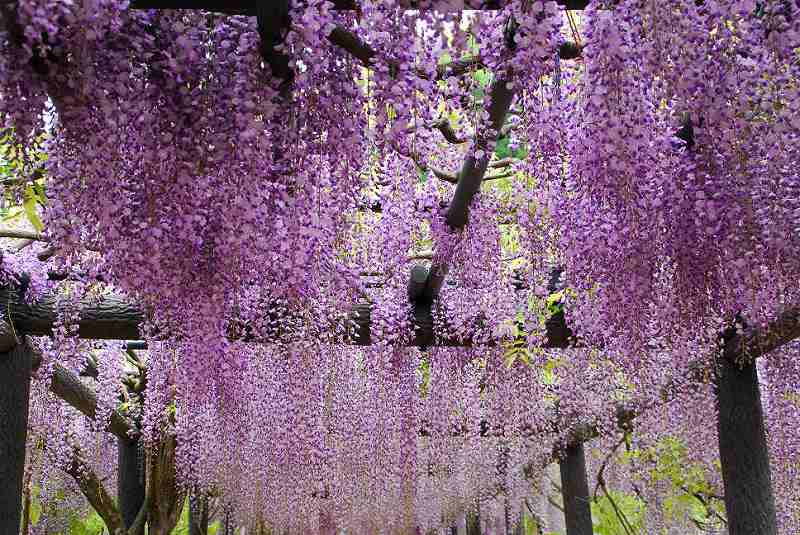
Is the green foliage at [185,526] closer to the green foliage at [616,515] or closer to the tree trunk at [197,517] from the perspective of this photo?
the tree trunk at [197,517]

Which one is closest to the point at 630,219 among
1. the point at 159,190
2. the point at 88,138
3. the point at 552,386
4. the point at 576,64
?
the point at 576,64

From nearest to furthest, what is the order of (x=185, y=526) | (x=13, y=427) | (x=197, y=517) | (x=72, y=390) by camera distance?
(x=13, y=427) → (x=72, y=390) → (x=197, y=517) → (x=185, y=526)

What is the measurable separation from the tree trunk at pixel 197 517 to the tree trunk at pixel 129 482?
790 mm

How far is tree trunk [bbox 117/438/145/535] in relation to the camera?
865 cm

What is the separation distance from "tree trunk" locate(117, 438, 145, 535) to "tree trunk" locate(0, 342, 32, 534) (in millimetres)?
3576

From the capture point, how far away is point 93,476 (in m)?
7.65

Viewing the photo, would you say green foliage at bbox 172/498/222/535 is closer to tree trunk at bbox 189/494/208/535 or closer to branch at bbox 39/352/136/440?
tree trunk at bbox 189/494/208/535

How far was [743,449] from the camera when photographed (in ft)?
17.6


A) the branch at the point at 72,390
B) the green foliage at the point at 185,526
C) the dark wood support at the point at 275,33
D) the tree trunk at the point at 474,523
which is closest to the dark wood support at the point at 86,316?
the branch at the point at 72,390

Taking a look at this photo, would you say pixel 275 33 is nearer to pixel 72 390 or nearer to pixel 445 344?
pixel 445 344

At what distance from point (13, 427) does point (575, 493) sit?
228 inches

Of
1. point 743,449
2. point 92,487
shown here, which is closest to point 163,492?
point 92,487

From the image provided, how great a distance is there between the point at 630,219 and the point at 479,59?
83cm

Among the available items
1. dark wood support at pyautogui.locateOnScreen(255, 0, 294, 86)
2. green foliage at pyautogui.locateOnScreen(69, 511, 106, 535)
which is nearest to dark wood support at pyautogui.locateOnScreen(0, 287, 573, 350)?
dark wood support at pyautogui.locateOnScreen(255, 0, 294, 86)
